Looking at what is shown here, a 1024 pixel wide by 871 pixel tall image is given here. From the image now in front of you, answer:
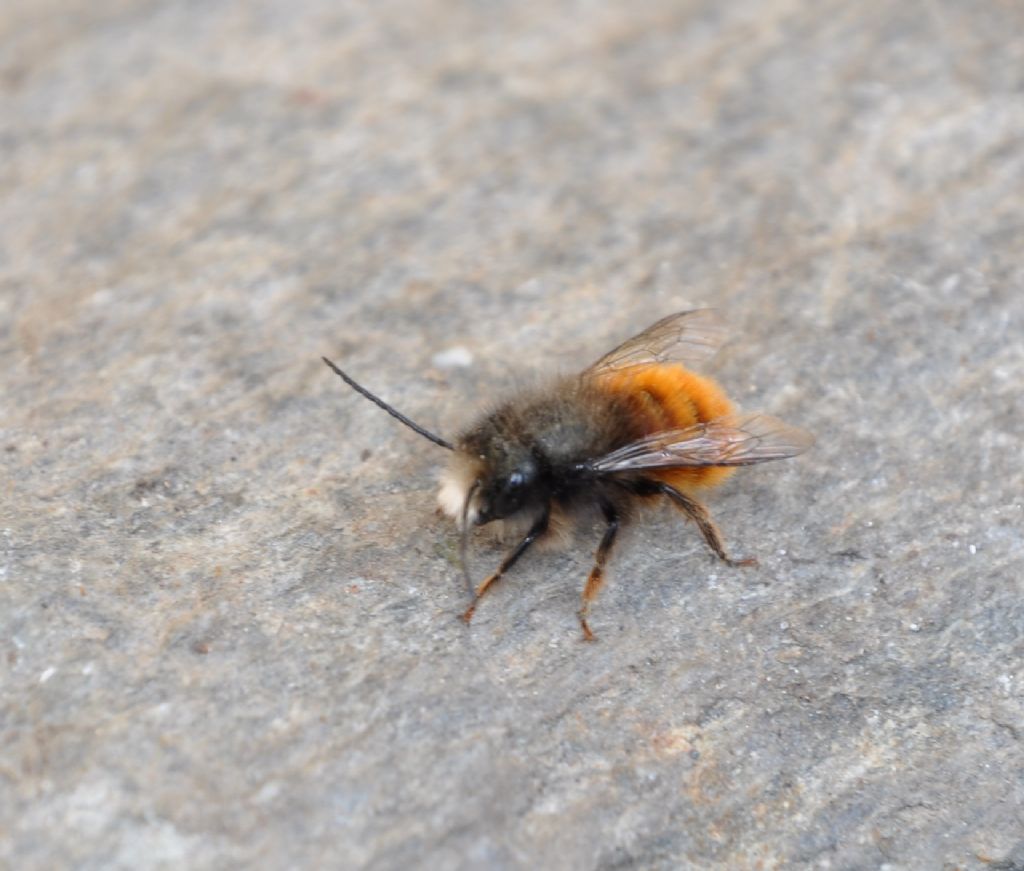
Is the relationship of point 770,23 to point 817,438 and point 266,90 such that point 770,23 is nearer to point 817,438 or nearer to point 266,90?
point 266,90

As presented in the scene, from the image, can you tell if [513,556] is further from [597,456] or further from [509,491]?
[597,456]

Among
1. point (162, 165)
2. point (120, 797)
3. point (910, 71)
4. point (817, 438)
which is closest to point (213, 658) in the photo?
point (120, 797)

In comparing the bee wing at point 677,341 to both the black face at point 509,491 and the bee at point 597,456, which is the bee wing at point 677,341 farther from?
the black face at point 509,491

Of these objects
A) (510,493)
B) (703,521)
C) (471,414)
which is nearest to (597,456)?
(510,493)

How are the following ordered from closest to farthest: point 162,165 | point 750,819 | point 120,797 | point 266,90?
point 120,797 → point 750,819 → point 162,165 → point 266,90

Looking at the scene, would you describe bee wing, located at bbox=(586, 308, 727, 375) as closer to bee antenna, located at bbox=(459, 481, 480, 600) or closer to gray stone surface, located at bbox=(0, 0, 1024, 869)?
gray stone surface, located at bbox=(0, 0, 1024, 869)

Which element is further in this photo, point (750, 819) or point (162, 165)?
point (162, 165)

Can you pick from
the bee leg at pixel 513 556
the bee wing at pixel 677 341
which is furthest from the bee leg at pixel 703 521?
the bee wing at pixel 677 341
